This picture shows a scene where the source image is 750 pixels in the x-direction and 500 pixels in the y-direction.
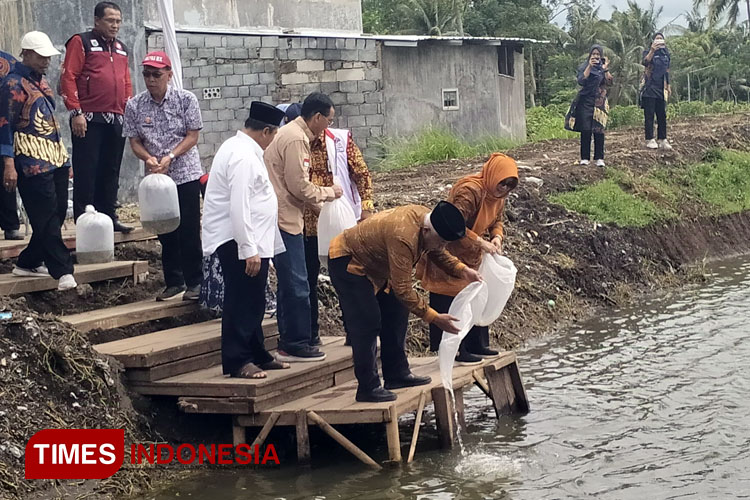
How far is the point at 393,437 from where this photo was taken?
6426mm

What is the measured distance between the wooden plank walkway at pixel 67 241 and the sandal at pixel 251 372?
8.79 feet

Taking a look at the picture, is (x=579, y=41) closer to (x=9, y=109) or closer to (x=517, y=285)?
(x=517, y=285)

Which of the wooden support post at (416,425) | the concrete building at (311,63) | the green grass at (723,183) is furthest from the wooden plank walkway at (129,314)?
the green grass at (723,183)

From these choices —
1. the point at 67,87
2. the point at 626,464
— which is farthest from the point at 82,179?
the point at 626,464

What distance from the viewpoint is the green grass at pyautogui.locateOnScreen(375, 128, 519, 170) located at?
62.0 ft

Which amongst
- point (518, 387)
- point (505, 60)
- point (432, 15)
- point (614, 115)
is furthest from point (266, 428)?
point (432, 15)

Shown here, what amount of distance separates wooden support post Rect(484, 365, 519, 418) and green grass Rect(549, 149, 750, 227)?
254 inches

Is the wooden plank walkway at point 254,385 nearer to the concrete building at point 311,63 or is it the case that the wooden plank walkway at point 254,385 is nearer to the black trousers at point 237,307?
the black trousers at point 237,307

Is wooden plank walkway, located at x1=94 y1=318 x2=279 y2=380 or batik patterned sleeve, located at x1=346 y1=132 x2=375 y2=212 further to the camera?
batik patterned sleeve, located at x1=346 y1=132 x2=375 y2=212

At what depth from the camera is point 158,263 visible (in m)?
9.11

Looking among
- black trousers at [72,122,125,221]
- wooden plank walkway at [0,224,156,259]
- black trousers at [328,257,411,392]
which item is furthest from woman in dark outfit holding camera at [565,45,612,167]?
black trousers at [328,257,411,392]

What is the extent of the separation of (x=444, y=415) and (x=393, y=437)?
1.75 feet

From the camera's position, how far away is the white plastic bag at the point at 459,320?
22.0 ft

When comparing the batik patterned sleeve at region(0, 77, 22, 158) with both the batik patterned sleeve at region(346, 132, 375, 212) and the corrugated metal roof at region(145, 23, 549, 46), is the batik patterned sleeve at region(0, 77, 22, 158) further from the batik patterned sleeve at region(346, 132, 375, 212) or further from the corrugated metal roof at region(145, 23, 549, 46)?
the corrugated metal roof at region(145, 23, 549, 46)
